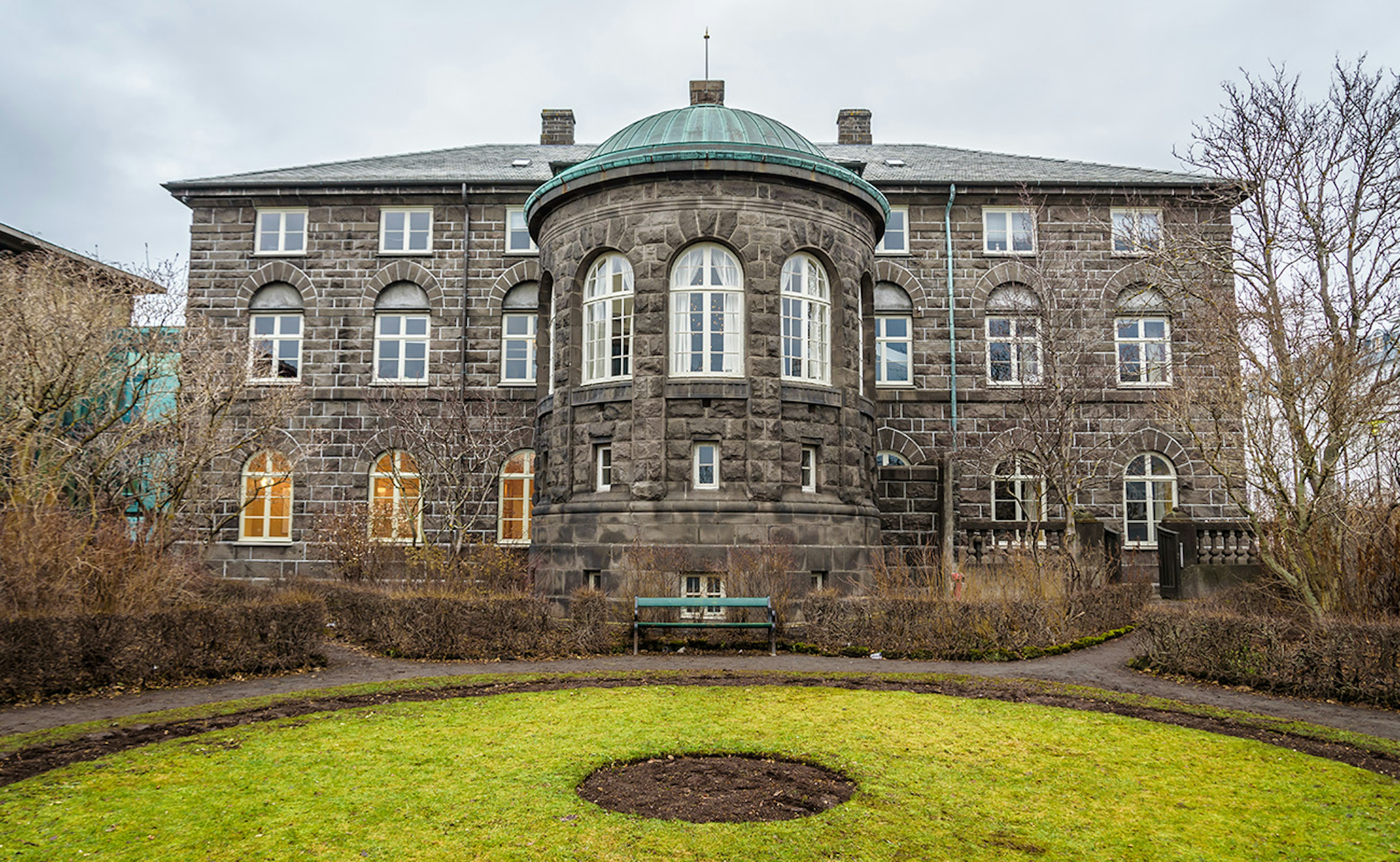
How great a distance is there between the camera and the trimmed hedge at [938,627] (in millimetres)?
13617

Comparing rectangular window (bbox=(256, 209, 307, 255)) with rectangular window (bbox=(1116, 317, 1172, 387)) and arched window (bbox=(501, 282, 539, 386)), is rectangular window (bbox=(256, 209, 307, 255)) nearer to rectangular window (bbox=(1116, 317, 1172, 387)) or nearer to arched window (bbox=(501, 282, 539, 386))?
arched window (bbox=(501, 282, 539, 386))

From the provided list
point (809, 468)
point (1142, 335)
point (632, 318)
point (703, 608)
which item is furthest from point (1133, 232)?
point (703, 608)

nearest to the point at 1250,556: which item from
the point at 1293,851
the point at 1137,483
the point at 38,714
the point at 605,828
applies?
the point at 1137,483

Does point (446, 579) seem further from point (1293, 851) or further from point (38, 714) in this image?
point (1293, 851)

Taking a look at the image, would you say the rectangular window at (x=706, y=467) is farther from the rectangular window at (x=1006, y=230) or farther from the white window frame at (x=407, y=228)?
the white window frame at (x=407, y=228)

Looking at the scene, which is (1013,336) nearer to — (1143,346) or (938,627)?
(1143,346)

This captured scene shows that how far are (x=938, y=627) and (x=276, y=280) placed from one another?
21.1 m

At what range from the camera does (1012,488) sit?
2536 cm

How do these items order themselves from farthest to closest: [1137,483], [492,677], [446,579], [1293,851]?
1. [1137,483]
2. [446,579]
3. [492,677]
4. [1293,851]

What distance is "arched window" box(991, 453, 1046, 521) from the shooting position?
24.3m

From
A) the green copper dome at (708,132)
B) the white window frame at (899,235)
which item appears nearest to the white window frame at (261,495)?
the green copper dome at (708,132)

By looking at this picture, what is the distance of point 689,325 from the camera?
61.1ft

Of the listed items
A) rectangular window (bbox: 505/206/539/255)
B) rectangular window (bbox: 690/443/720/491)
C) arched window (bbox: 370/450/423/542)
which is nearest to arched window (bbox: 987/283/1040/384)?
rectangular window (bbox: 690/443/720/491)

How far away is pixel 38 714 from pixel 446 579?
23.4 feet
